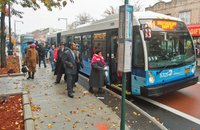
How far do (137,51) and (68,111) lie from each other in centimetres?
274

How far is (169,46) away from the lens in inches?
280

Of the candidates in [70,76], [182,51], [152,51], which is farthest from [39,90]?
[182,51]

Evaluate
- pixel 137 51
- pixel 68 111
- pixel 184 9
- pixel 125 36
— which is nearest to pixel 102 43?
pixel 137 51

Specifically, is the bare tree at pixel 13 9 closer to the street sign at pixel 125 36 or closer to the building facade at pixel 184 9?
the street sign at pixel 125 36

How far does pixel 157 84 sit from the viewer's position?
22.2ft

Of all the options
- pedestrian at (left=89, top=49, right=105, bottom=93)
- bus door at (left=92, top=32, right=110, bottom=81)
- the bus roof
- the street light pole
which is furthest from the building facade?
the street light pole

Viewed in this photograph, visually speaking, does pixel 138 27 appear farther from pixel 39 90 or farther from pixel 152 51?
pixel 39 90

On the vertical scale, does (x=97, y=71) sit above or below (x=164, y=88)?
above

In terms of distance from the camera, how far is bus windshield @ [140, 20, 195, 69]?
22.1 feet

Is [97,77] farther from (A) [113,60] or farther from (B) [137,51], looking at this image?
(B) [137,51]

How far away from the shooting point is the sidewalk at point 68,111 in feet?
16.5

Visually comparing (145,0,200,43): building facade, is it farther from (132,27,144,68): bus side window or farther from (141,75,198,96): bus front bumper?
(132,27,144,68): bus side window

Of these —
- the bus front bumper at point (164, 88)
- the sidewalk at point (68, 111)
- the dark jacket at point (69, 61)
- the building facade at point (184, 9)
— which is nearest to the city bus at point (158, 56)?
the bus front bumper at point (164, 88)

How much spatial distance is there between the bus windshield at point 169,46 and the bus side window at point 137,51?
207 millimetres
